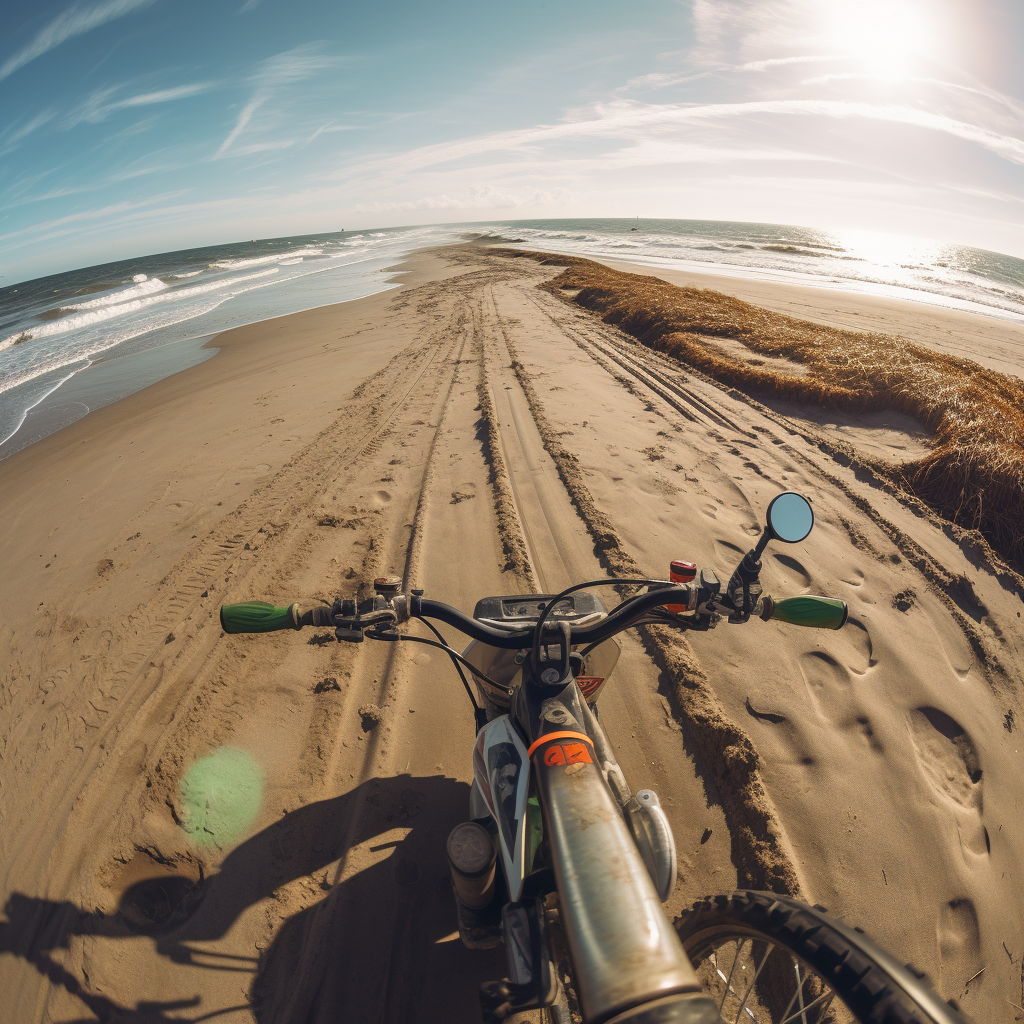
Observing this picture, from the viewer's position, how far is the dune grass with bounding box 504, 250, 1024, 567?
4.59 meters

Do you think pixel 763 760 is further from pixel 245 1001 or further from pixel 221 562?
pixel 221 562

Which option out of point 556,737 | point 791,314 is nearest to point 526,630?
point 556,737

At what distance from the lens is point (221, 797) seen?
8.79 feet

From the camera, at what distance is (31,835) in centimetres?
260

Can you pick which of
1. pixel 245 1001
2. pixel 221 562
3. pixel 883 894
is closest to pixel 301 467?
pixel 221 562

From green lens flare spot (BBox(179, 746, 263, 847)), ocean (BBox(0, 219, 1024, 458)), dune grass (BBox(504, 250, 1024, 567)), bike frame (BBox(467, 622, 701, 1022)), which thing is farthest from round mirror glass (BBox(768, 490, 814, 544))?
ocean (BBox(0, 219, 1024, 458))

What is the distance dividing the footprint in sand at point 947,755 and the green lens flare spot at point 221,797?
12.5 ft

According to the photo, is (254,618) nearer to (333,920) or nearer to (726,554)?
(333,920)

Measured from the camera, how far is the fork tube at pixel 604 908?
876mm

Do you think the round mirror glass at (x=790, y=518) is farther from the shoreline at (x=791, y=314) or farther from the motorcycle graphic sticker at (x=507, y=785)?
the shoreline at (x=791, y=314)

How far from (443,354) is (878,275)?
105 feet

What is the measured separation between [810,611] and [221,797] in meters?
3.16

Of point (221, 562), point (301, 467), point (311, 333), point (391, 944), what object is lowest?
point (391, 944)

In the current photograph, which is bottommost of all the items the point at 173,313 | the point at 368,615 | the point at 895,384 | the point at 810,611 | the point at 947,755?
the point at 947,755
